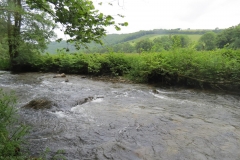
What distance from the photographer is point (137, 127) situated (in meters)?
5.61

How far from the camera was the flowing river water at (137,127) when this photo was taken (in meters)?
4.24

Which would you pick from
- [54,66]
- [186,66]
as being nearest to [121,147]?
[186,66]

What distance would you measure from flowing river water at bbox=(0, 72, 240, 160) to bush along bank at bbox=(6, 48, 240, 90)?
6.20ft

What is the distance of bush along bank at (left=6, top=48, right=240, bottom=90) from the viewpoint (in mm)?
10211

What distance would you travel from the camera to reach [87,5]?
4.08 metres

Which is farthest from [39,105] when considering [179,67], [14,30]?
[14,30]

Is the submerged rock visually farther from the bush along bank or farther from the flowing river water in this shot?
the bush along bank

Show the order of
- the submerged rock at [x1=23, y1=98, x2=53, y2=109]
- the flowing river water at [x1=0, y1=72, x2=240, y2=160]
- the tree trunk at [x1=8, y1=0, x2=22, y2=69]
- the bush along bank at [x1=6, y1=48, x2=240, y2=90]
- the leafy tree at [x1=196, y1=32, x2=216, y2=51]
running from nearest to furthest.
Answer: the flowing river water at [x1=0, y1=72, x2=240, y2=160] → the submerged rock at [x1=23, y1=98, x2=53, y2=109] → the bush along bank at [x1=6, y1=48, x2=240, y2=90] → the leafy tree at [x1=196, y1=32, x2=216, y2=51] → the tree trunk at [x1=8, y1=0, x2=22, y2=69]

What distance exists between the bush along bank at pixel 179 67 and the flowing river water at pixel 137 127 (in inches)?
74.5

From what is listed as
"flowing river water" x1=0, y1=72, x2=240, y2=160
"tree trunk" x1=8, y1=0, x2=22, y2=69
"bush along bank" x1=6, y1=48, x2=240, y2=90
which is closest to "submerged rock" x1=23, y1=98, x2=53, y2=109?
"flowing river water" x1=0, y1=72, x2=240, y2=160

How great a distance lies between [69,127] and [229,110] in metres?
5.75

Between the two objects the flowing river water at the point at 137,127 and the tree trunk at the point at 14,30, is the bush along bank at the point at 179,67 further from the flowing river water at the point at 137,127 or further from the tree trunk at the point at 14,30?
the tree trunk at the point at 14,30

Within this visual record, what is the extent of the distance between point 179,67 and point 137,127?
6.89m

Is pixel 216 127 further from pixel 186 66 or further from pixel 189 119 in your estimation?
pixel 186 66
